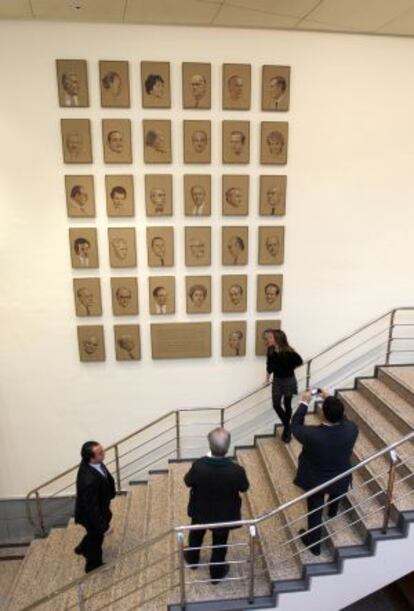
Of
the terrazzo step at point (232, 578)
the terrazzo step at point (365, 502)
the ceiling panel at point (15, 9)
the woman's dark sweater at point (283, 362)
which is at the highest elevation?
the ceiling panel at point (15, 9)

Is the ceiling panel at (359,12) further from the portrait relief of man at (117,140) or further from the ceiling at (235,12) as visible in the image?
the portrait relief of man at (117,140)

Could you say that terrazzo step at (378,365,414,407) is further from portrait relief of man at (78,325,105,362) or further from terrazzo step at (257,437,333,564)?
portrait relief of man at (78,325,105,362)

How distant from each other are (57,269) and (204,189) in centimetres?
190

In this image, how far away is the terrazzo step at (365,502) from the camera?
3498mm

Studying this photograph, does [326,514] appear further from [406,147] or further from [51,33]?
[51,33]

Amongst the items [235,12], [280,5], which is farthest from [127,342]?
[280,5]

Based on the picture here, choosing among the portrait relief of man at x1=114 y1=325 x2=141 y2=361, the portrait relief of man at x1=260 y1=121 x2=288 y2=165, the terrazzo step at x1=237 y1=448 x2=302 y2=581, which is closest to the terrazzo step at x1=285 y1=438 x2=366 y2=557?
the terrazzo step at x1=237 y1=448 x2=302 y2=581

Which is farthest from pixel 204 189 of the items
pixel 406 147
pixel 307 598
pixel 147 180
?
pixel 307 598

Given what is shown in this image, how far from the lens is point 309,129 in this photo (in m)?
4.71

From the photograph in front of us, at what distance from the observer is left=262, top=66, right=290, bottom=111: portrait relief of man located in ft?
14.8

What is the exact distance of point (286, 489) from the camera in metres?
4.26

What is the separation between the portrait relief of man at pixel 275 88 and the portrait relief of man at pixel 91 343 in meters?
3.16

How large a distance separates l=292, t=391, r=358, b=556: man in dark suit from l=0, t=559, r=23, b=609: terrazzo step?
3.31 meters

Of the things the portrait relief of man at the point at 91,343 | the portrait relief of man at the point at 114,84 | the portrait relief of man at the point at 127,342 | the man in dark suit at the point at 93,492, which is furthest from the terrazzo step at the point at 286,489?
the portrait relief of man at the point at 114,84
